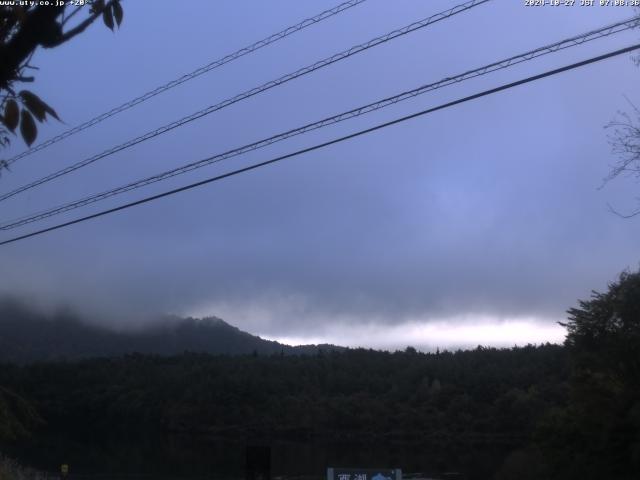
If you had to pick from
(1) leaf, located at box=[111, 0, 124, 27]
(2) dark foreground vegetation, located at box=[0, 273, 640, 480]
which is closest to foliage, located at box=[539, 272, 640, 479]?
(1) leaf, located at box=[111, 0, 124, 27]

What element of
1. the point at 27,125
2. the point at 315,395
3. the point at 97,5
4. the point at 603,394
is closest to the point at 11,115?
the point at 27,125

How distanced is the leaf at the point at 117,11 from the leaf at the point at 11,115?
897mm

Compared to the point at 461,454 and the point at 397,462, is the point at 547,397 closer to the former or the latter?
the point at 461,454

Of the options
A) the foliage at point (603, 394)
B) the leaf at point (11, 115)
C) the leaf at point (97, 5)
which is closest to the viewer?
the leaf at point (11, 115)

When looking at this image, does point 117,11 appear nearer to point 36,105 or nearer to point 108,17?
point 108,17

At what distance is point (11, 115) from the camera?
4.05 metres

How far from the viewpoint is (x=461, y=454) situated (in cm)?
7888

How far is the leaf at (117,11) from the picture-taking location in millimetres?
4656

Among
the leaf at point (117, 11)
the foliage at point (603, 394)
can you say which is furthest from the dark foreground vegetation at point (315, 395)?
the leaf at point (117, 11)

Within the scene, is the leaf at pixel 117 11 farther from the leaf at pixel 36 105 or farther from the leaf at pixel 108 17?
the leaf at pixel 36 105

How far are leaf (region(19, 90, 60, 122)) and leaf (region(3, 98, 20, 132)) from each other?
51 millimetres

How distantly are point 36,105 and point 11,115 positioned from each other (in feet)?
0.41

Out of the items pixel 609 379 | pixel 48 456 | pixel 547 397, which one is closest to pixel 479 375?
pixel 547 397

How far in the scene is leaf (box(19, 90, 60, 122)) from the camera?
4066 millimetres
